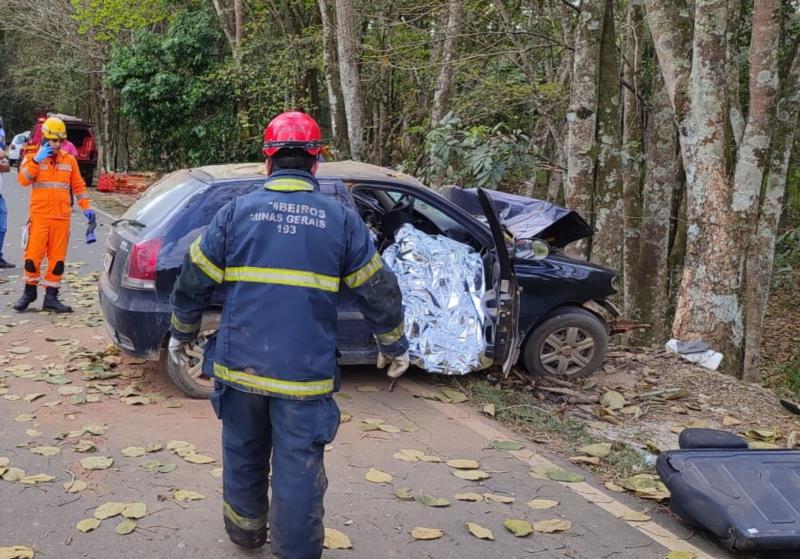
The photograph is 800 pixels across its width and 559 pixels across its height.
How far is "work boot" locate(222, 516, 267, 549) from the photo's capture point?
3.43 metres

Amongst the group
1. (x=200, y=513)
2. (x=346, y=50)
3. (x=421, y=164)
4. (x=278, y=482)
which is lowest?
(x=200, y=513)

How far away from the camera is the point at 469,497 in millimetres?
4277

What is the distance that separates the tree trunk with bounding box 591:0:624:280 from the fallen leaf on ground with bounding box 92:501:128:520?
7.14 metres

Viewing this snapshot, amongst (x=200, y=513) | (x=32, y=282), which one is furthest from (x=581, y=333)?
(x=32, y=282)

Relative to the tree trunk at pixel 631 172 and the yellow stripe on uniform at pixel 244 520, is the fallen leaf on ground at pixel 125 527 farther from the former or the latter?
the tree trunk at pixel 631 172

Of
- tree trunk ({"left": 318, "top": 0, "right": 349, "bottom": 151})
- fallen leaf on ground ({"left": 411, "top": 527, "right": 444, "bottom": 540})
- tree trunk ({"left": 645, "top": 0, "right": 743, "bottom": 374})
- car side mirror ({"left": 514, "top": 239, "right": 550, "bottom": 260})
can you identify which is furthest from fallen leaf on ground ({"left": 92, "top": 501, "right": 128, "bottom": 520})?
tree trunk ({"left": 318, "top": 0, "right": 349, "bottom": 151})

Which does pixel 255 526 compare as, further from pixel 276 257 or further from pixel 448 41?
pixel 448 41

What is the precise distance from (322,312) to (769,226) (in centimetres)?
1055

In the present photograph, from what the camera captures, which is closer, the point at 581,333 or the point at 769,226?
the point at 581,333

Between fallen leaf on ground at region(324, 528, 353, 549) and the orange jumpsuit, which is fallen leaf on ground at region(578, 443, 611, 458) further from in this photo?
the orange jumpsuit

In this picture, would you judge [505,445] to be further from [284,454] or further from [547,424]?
[284,454]

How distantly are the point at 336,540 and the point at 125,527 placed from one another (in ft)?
3.28

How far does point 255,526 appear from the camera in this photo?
3.39m

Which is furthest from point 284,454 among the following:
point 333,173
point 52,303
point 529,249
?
point 52,303
